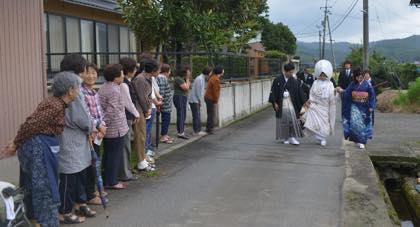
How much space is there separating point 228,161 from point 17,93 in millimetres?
3835

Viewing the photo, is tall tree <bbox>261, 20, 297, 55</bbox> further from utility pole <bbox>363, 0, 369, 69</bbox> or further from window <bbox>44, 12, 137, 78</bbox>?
window <bbox>44, 12, 137, 78</bbox>

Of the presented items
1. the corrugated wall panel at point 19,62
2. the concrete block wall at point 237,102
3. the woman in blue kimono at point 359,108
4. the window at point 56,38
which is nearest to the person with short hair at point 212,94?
the concrete block wall at point 237,102

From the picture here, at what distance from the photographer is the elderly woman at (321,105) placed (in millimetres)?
10352

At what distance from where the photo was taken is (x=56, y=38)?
15555mm

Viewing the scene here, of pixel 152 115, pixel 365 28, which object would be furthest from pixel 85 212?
pixel 365 28

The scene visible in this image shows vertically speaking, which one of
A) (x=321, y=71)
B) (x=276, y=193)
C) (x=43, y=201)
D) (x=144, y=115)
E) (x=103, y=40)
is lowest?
(x=276, y=193)

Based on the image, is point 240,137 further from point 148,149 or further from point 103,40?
point 103,40

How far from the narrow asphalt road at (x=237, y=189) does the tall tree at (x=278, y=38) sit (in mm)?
57852

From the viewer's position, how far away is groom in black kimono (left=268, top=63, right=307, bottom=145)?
1048cm

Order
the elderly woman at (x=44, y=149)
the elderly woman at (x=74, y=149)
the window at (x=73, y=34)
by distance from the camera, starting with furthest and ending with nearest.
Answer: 1. the window at (x=73, y=34)
2. the elderly woman at (x=74, y=149)
3. the elderly woman at (x=44, y=149)

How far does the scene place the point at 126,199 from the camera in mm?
6230

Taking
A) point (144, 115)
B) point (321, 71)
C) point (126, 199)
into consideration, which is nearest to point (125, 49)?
point (321, 71)

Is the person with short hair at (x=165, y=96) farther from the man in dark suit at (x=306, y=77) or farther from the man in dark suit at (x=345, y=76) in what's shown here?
the man in dark suit at (x=306, y=77)

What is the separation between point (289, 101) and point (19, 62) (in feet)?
19.0
